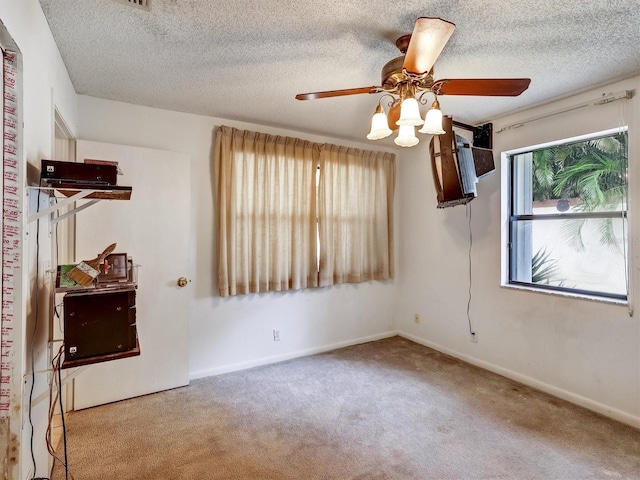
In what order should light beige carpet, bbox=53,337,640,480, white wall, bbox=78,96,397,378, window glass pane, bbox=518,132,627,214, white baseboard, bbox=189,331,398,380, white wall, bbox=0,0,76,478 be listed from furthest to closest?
white baseboard, bbox=189,331,398,380 → white wall, bbox=78,96,397,378 → window glass pane, bbox=518,132,627,214 → light beige carpet, bbox=53,337,640,480 → white wall, bbox=0,0,76,478

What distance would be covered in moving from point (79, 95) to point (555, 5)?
10.4 feet

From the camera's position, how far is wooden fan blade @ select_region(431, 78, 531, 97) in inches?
67.8

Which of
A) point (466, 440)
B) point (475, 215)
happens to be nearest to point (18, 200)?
point (466, 440)

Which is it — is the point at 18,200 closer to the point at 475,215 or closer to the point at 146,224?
the point at 146,224

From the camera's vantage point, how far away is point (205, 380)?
300 centimetres

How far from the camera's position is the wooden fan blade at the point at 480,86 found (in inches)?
67.8

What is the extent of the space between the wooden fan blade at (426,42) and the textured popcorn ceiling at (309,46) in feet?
0.85

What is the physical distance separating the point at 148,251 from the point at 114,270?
93cm


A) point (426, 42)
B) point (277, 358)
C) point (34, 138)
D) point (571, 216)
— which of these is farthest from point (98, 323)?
point (571, 216)

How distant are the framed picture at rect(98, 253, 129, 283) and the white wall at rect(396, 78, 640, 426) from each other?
10.0 ft

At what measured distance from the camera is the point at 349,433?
2.20 m

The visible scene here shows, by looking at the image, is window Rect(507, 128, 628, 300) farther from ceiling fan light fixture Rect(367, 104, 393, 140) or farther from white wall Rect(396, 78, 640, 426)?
ceiling fan light fixture Rect(367, 104, 393, 140)

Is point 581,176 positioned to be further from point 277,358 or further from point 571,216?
point 277,358

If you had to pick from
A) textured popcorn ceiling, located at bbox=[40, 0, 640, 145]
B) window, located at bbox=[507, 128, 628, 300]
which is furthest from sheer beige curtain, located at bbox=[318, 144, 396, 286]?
window, located at bbox=[507, 128, 628, 300]
